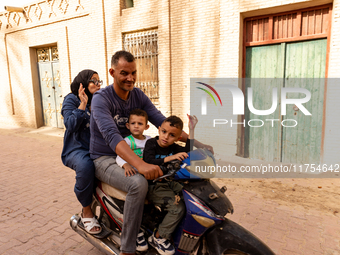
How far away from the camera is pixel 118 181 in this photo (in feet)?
7.69

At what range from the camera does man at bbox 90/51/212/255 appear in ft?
7.21

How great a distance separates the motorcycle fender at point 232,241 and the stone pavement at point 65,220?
1374mm

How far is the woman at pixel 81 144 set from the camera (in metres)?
2.65

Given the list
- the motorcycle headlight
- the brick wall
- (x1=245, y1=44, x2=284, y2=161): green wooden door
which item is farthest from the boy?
(x1=245, y1=44, x2=284, y2=161): green wooden door

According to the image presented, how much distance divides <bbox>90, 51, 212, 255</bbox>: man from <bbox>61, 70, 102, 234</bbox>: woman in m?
0.14

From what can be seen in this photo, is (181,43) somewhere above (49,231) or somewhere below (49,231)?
above

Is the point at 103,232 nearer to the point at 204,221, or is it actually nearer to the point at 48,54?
the point at 204,221

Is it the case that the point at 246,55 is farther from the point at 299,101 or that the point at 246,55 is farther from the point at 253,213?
the point at 253,213

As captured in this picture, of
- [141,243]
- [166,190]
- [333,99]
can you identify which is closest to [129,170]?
[166,190]

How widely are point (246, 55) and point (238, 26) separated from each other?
2.68ft

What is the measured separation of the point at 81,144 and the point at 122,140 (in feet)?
3.26

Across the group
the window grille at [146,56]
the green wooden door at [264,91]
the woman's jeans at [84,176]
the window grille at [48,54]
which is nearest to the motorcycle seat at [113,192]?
the woman's jeans at [84,176]

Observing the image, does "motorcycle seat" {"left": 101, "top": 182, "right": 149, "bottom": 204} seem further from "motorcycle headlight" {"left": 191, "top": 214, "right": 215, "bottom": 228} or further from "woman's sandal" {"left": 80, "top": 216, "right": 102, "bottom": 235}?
"motorcycle headlight" {"left": 191, "top": 214, "right": 215, "bottom": 228}

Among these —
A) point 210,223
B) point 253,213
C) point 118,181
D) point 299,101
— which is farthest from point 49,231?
point 299,101
